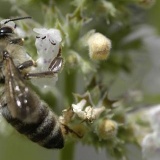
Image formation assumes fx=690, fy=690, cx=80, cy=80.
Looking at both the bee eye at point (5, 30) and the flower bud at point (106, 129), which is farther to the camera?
the flower bud at point (106, 129)

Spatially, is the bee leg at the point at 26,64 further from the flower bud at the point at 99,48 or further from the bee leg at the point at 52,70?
the flower bud at the point at 99,48

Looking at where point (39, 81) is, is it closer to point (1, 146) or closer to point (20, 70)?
point (20, 70)

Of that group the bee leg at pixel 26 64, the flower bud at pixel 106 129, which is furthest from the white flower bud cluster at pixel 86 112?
the bee leg at pixel 26 64

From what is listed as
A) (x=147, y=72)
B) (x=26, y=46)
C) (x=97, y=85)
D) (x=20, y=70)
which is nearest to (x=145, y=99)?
(x=147, y=72)

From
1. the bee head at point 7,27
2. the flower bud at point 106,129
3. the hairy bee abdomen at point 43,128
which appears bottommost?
the flower bud at point 106,129

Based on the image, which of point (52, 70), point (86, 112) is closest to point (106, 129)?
point (86, 112)

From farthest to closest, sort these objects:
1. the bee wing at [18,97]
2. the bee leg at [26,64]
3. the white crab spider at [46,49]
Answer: the white crab spider at [46,49]
the bee leg at [26,64]
the bee wing at [18,97]

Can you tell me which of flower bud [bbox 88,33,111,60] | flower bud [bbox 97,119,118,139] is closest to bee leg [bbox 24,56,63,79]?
flower bud [bbox 88,33,111,60]
